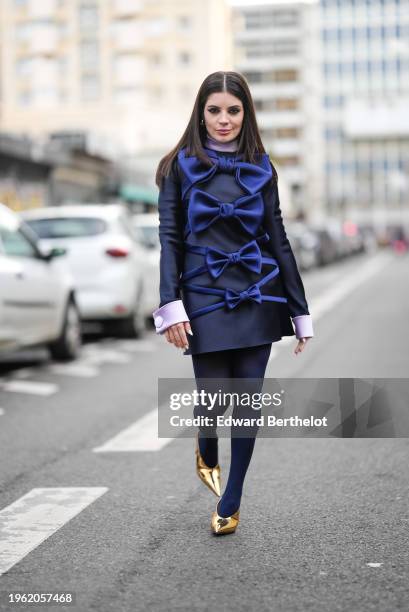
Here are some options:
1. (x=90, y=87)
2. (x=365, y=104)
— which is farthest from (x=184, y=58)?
(x=365, y=104)

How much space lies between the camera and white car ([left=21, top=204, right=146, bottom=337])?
1388 centimetres

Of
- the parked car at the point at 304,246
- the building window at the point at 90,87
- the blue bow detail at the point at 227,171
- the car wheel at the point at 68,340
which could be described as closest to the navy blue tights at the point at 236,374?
the blue bow detail at the point at 227,171

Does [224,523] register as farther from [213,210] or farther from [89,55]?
[89,55]

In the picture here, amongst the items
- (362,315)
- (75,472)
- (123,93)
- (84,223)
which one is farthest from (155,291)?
(123,93)

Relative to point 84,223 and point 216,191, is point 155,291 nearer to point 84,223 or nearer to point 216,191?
point 84,223

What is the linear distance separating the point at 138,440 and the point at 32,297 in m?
3.98

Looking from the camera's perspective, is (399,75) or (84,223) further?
(399,75)

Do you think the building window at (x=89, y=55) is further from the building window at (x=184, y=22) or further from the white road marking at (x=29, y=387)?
the white road marking at (x=29, y=387)

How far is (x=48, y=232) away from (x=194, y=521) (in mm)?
9440

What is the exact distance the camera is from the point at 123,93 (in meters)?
97.9

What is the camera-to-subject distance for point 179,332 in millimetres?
4348

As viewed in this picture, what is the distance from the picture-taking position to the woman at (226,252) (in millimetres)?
4371

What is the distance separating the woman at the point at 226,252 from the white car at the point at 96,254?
937 centimetres

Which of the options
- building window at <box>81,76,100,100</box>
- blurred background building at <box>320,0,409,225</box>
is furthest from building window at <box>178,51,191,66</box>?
blurred background building at <box>320,0,409,225</box>
